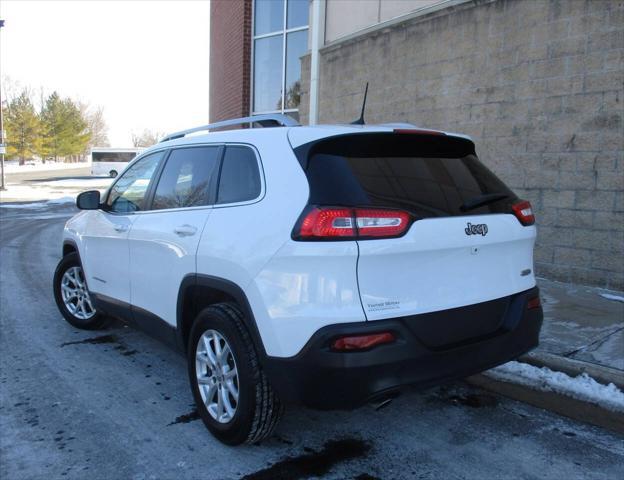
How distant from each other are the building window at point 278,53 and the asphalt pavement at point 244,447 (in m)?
10.2

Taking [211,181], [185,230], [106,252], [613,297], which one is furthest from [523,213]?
[613,297]

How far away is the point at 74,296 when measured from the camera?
5.32m

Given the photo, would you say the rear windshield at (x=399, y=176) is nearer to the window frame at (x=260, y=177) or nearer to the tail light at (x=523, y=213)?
the tail light at (x=523, y=213)

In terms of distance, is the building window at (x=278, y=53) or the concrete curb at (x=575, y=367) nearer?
the concrete curb at (x=575, y=367)

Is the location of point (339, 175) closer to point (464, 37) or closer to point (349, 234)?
point (349, 234)

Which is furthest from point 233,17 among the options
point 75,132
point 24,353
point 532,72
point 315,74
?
point 75,132

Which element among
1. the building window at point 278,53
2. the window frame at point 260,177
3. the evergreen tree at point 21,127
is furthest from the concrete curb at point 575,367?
the evergreen tree at point 21,127

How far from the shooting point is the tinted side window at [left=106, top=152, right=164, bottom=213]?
416cm

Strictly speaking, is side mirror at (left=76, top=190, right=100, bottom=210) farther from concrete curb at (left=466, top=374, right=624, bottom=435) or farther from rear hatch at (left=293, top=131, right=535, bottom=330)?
concrete curb at (left=466, top=374, right=624, bottom=435)

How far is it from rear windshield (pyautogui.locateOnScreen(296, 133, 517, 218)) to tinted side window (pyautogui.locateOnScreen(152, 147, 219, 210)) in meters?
0.88

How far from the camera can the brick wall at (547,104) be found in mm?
6137

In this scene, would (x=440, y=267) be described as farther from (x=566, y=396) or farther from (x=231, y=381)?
(x=566, y=396)

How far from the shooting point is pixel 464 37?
7.47 metres

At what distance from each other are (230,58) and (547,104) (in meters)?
11.2
